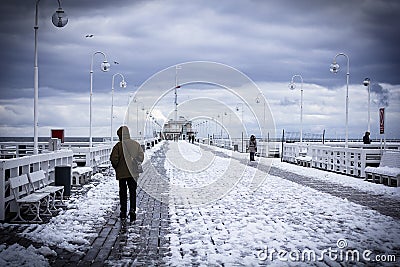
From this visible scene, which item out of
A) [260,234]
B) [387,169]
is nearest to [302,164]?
[387,169]

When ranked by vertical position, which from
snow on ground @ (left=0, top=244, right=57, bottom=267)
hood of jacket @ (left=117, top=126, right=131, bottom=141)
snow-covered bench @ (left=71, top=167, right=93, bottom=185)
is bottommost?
snow on ground @ (left=0, top=244, right=57, bottom=267)

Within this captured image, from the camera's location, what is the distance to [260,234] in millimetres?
9477

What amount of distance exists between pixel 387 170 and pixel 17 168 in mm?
13335

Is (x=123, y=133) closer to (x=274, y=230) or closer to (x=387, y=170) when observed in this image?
(x=274, y=230)

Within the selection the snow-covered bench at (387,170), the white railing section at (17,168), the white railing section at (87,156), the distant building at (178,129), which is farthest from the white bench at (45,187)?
the distant building at (178,129)

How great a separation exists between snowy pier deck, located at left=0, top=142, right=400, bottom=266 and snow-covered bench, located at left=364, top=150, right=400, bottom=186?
2056mm

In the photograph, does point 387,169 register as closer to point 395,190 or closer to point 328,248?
point 395,190

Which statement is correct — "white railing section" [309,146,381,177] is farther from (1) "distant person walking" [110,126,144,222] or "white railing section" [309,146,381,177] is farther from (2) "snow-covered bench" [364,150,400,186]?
(1) "distant person walking" [110,126,144,222]

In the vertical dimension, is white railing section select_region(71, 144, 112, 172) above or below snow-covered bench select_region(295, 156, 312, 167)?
above

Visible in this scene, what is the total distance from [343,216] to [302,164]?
20.7 m

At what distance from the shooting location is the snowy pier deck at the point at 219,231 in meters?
7.68

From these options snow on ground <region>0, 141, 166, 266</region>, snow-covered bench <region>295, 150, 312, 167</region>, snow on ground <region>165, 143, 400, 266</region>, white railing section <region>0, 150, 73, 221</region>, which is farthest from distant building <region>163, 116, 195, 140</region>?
snow on ground <region>165, 143, 400, 266</region>

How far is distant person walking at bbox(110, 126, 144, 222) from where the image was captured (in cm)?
1119

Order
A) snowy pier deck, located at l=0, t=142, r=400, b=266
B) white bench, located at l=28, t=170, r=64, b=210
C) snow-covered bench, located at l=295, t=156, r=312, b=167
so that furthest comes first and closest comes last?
snow-covered bench, located at l=295, t=156, r=312, b=167
white bench, located at l=28, t=170, r=64, b=210
snowy pier deck, located at l=0, t=142, r=400, b=266
